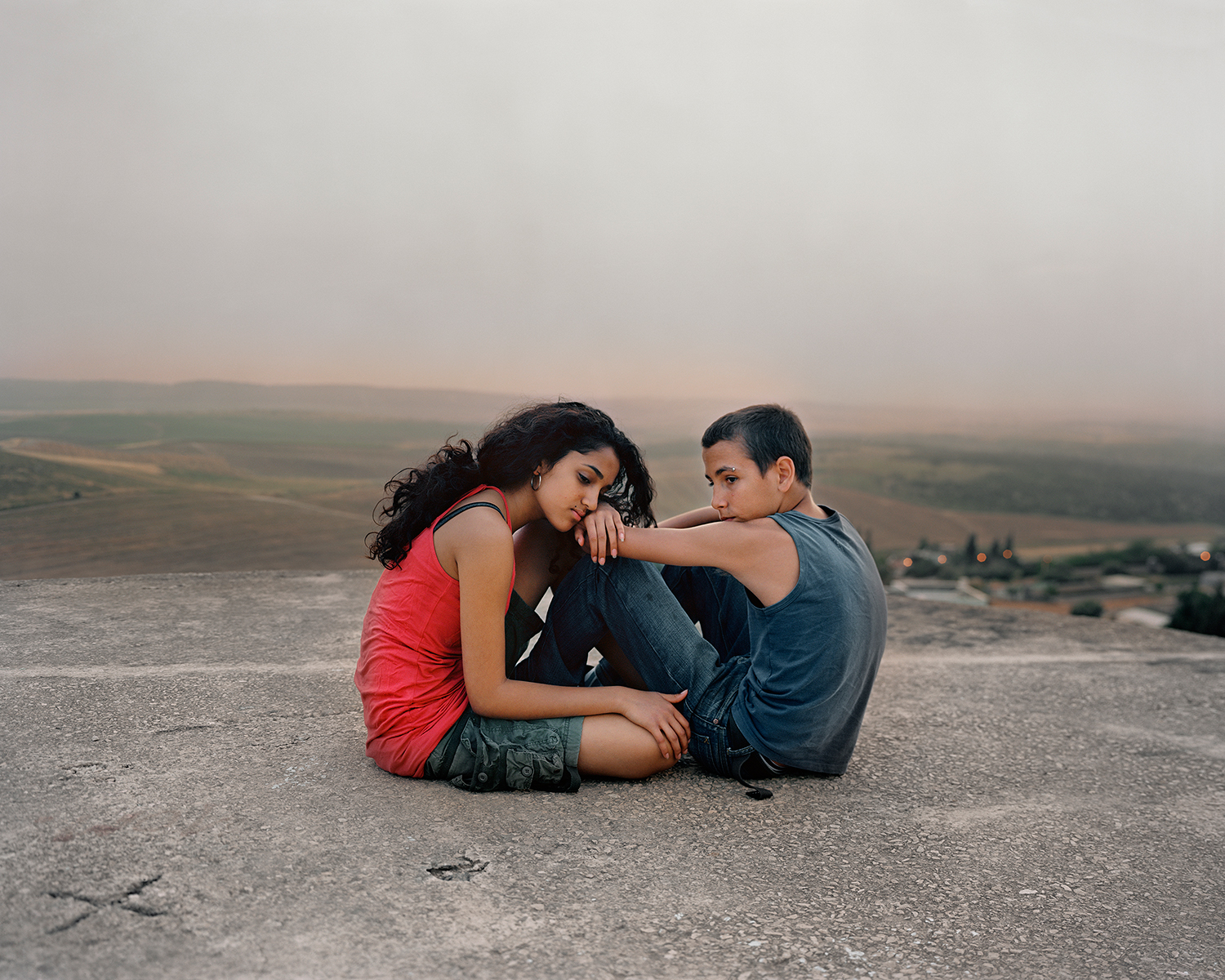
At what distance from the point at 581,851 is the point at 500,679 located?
0.45m

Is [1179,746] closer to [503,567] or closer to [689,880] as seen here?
[689,880]

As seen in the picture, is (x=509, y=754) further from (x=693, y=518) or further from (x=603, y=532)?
(x=693, y=518)

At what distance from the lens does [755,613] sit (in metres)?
2.29

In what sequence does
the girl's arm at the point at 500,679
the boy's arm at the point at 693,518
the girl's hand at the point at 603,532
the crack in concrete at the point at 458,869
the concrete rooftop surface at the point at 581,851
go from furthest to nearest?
the boy's arm at the point at 693,518, the girl's hand at the point at 603,532, the girl's arm at the point at 500,679, the crack in concrete at the point at 458,869, the concrete rooftop surface at the point at 581,851

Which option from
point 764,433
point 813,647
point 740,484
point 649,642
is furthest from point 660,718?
point 764,433

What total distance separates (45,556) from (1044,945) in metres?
7.55

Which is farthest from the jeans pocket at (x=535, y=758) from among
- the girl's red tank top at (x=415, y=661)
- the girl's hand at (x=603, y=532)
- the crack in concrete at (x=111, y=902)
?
the crack in concrete at (x=111, y=902)

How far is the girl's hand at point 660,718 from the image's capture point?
7.53 ft

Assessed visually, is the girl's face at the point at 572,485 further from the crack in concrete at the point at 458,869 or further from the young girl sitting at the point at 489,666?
the crack in concrete at the point at 458,869

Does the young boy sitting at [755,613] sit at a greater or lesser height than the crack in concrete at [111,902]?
greater

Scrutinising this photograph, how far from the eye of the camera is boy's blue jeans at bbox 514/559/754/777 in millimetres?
2350

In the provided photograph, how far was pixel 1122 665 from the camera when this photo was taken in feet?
13.5

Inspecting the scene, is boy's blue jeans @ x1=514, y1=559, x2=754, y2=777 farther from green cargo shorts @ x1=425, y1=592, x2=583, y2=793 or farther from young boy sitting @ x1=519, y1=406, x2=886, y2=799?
green cargo shorts @ x1=425, y1=592, x2=583, y2=793

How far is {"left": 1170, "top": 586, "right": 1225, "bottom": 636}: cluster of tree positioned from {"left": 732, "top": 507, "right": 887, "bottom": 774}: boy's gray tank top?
417 inches
